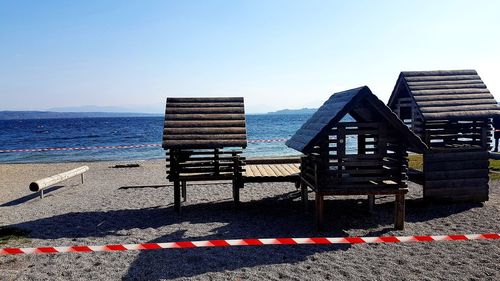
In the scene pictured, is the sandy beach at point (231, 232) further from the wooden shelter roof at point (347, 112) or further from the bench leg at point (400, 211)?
the wooden shelter roof at point (347, 112)

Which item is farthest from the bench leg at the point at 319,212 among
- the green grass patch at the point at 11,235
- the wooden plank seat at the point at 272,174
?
the green grass patch at the point at 11,235

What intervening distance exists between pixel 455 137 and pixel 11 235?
13.8 metres

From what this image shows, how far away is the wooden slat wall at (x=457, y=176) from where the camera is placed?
12.4 metres

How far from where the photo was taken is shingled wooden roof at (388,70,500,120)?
12.0 meters

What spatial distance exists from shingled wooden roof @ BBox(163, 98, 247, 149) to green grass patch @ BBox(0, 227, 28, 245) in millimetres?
4444

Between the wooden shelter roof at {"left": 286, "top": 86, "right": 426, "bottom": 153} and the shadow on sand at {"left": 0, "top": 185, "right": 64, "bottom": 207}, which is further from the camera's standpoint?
the shadow on sand at {"left": 0, "top": 185, "right": 64, "bottom": 207}

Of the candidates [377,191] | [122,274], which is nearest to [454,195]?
[377,191]

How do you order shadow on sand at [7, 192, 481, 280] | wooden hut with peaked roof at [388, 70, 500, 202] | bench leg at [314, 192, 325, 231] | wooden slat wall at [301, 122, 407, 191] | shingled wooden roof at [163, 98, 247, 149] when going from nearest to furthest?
shadow on sand at [7, 192, 481, 280], wooden slat wall at [301, 122, 407, 191], bench leg at [314, 192, 325, 231], shingled wooden roof at [163, 98, 247, 149], wooden hut with peaked roof at [388, 70, 500, 202]

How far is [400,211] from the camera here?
32.8ft

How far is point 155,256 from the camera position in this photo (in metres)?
8.20

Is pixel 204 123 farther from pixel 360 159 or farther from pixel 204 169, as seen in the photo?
pixel 360 159

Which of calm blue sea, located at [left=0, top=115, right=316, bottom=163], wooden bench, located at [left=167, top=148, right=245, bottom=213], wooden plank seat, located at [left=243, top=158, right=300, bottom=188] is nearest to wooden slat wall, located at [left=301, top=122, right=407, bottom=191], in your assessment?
wooden plank seat, located at [left=243, top=158, right=300, bottom=188]

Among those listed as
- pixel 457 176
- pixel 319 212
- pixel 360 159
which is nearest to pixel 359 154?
pixel 360 159

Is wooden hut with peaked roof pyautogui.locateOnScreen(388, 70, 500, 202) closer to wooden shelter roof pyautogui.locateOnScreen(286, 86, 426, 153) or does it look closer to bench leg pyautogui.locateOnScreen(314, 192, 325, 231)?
wooden shelter roof pyautogui.locateOnScreen(286, 86, 426, 153)
